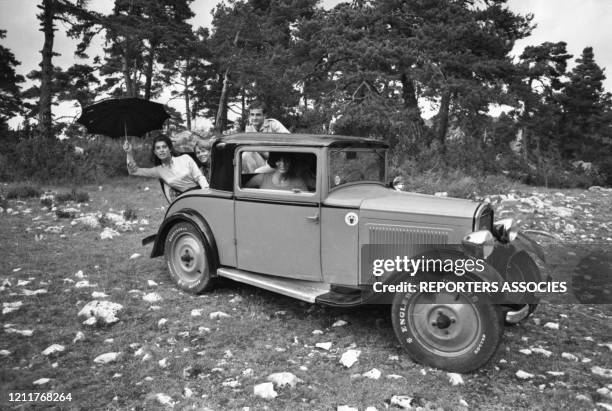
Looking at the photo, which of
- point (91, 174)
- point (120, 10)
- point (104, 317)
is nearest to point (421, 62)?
point (91, 174)

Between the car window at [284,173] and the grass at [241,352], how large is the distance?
1389mm

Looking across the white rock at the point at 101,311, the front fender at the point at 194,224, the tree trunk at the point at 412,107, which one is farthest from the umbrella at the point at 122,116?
the tree trunk at the point at 412,107

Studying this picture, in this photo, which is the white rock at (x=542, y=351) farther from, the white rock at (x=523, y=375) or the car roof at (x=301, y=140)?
the car roof at (x=301, y=140)

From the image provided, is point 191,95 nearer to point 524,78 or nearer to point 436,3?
point 436,3

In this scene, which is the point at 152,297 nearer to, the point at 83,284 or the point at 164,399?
the point at 83,284

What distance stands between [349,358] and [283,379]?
0.64 meters

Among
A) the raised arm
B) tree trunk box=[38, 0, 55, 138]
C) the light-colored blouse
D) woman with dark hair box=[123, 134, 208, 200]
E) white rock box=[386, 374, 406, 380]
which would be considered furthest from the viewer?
tree trunk box=[38, 0, 55, 138]

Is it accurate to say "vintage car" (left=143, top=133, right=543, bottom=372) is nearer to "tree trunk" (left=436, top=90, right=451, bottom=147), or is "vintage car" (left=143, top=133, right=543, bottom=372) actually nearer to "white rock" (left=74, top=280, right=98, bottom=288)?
"white rock" (left=74, top=280, right=98, bottom=288)

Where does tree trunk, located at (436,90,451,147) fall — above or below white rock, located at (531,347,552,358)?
above

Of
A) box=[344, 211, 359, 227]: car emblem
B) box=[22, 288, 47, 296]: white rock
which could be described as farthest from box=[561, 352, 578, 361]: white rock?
box=[22, 288, 47, 296]: white rock

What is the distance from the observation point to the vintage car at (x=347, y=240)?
3.57 meters

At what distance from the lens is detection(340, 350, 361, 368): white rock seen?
12.0 ft

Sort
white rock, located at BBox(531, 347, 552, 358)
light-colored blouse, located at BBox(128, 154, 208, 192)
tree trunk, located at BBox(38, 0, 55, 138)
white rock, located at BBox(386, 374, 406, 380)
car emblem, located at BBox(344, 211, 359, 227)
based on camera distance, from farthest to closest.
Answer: tree trunk, located at BBox(38, 0, 55, 138), light-colored blouse, located at BBox(128, 154, 208, 192), car emblem, located at BBox(344, 211, 359, 227), white rock, located at BBox(531, 347, 552, 358), white rock, located at BBox(386, 374, 406, 380)

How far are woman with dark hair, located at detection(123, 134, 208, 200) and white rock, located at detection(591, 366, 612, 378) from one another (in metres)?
5.01
